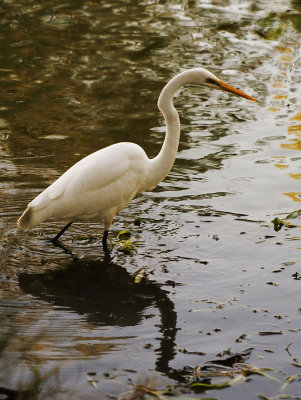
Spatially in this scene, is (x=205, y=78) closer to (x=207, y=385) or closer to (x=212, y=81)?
(x=212, y=81)

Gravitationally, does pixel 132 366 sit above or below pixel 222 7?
below

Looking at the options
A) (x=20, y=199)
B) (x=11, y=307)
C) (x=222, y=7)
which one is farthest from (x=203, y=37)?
(x=11, y=307)

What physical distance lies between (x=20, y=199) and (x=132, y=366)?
274 centimetres

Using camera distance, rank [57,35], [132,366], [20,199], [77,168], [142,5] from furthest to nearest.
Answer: [142,5] → [57,35] → [20,199] → [77,168] → [132,366]

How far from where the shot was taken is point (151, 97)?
955 centimetres

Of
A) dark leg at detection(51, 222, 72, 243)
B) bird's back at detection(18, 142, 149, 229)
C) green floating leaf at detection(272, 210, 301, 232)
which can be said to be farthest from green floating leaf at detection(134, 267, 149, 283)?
green floating leaf at detection(272, 210, 301, 232)

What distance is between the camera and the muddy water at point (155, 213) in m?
4.65

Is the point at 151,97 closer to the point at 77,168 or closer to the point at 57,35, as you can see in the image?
the point at 57,35

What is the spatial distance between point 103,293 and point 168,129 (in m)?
1.54

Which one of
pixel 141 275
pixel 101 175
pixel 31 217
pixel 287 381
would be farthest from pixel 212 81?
pixel 287 381

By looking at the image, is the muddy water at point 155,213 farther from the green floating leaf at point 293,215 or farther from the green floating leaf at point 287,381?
the green floating leaf at point 293,215

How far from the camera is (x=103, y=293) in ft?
→ 18.3

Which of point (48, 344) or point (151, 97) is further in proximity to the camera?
point (151, 97)

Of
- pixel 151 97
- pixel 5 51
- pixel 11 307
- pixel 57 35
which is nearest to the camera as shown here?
pixel 11 307
